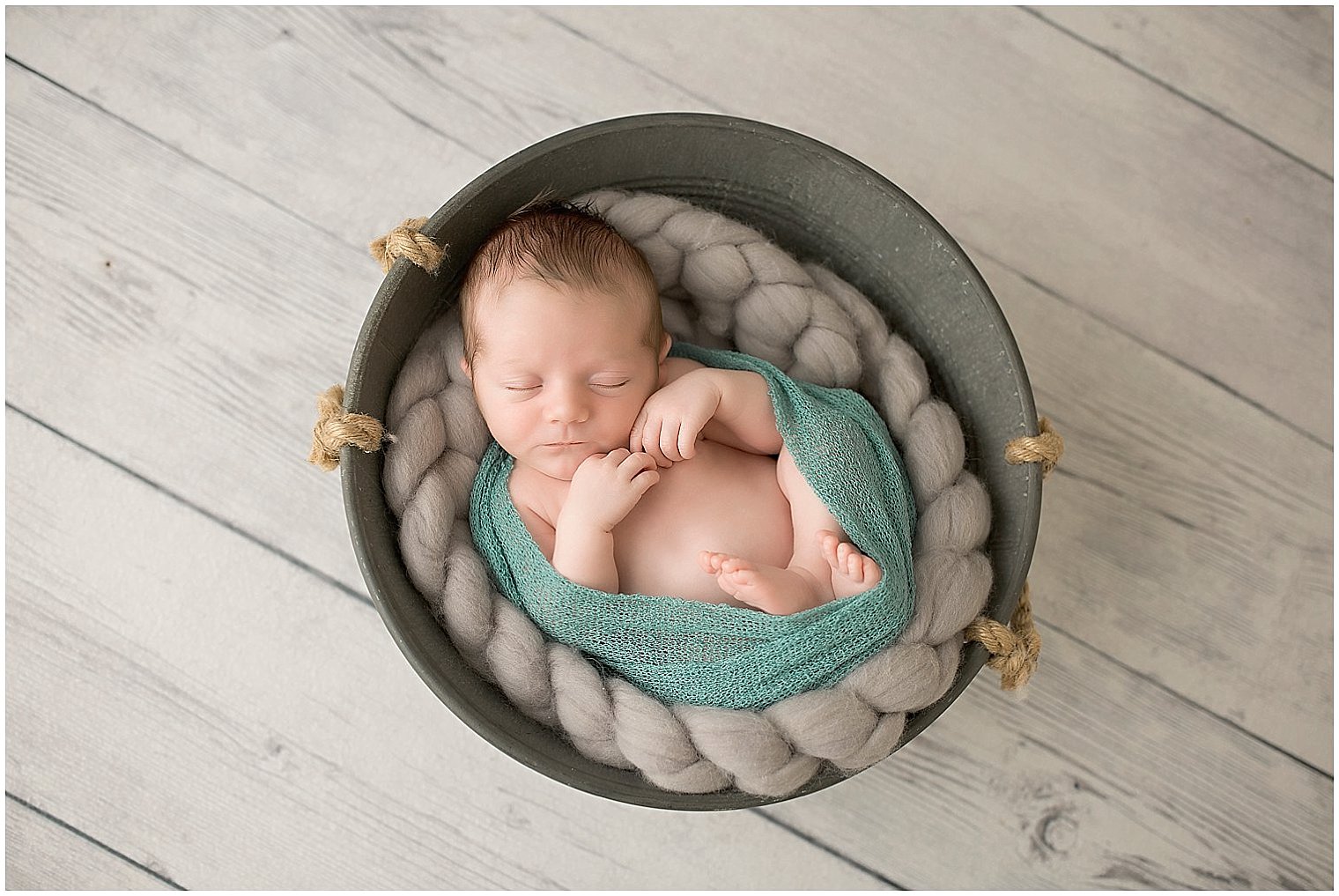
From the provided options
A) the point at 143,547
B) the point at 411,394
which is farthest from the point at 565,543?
the point at 143,547

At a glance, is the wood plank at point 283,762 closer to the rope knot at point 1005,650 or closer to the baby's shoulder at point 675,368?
the rope knot at point 1005,650

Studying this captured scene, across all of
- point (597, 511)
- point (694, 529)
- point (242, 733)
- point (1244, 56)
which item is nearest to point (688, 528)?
point (694, 529)

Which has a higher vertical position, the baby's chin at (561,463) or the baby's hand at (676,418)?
the baby's hand at (676,418)

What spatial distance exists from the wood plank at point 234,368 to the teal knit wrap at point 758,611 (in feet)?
1.02

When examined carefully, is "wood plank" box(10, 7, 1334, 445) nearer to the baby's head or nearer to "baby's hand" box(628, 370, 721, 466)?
the baby's head

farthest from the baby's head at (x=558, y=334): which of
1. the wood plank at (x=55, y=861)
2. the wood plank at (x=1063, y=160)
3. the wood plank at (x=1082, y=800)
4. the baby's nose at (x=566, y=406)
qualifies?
the wood plank at (x=55, y=861)

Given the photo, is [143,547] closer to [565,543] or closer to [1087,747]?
[565,543]

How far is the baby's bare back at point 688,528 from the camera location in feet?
3.38

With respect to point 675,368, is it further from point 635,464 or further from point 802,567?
point 802,567

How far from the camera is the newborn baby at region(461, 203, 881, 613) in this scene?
0.97m

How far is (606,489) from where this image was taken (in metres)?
0.98

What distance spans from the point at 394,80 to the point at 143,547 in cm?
64

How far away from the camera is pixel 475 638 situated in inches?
38.4

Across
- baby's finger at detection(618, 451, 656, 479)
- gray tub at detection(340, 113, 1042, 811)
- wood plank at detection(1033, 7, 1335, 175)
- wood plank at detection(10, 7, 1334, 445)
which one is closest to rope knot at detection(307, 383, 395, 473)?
gray tub at detection(340, 113, 1042, 811)
